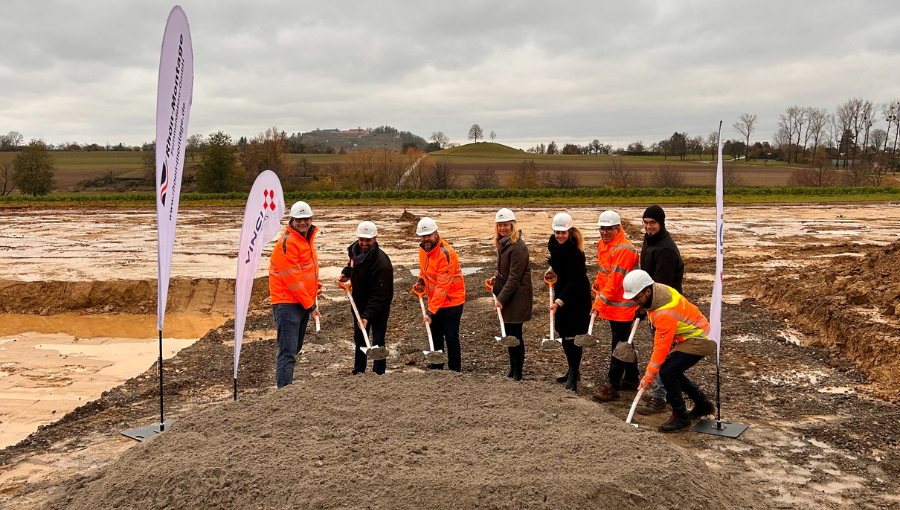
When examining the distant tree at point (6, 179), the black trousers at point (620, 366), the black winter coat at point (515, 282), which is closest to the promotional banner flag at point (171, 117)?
the black winter coat at point (515, 282)

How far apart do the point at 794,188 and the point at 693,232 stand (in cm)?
1990

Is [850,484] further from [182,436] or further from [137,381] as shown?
[137,381]

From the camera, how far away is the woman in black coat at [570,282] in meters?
6.71

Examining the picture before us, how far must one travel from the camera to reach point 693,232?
77.2ft

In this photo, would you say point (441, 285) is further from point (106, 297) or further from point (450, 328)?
point (106, 297)

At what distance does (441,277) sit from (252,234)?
195cm

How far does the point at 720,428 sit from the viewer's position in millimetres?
6078

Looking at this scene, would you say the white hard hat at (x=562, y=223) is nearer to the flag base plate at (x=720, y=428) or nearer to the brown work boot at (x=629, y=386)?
the brown work boot at (x=629, y=386)

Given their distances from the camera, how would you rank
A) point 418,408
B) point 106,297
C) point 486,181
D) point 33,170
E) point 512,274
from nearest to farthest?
1. point 418,408
2. point 512,274
3. point 106,297
4. point 33,170
5. point 486,181

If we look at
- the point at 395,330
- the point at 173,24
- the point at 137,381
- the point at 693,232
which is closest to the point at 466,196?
the point at 693,232

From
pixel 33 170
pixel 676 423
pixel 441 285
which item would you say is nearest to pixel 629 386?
pixel 676 423

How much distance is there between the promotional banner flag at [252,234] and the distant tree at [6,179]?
47.5 meters

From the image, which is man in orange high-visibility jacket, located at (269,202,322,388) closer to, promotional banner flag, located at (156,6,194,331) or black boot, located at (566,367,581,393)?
promotional banner flag, located at (156,6,194,331)

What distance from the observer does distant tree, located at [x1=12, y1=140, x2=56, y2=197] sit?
41188mm
